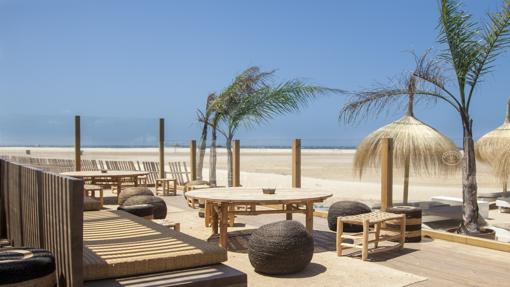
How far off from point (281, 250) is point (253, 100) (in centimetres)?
721

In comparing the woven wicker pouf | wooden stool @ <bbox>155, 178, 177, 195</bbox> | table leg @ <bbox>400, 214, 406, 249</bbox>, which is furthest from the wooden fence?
wooden stool @ <bbox>155, 178, 177, 195</bbox>

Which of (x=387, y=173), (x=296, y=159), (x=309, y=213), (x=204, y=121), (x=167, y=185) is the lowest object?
(x=167, y=185)

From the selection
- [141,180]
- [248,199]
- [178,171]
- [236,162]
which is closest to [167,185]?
[141,180]

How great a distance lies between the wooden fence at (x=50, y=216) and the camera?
2691 millimetres

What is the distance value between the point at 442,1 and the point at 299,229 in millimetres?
4203

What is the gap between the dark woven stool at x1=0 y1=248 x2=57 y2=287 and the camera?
269 cm

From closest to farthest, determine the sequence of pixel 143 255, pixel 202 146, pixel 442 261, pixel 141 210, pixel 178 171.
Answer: pixel 143 255, pixel 442 261, pixel 141 210, pixel 202 146, pixel 178 171

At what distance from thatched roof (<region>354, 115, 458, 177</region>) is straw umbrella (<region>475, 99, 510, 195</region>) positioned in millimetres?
3223

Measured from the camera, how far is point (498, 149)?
12.6 m

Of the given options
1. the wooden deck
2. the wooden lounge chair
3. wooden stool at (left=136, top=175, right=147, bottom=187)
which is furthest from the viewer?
wooden stool at (left=136, top=175, right=147, bottom=187)

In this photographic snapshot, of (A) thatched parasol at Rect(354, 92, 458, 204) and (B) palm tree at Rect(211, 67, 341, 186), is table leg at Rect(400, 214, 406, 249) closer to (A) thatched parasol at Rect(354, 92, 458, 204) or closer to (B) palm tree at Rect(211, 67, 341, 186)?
(A) thatched parasol at Rect(354, 92, 458, 204)

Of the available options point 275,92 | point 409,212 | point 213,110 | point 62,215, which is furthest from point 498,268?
point 213,110

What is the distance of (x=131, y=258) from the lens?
10.6ft

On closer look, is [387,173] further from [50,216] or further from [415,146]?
[50,216]
